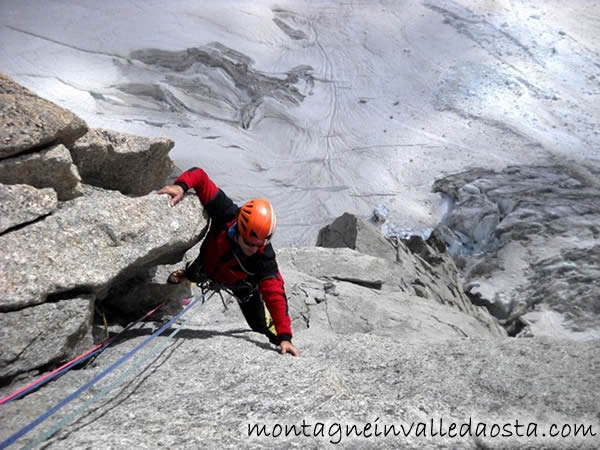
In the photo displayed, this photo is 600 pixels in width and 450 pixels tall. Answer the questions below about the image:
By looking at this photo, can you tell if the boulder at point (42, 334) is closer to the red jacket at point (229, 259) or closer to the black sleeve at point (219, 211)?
the red jacket at point (229, 259)

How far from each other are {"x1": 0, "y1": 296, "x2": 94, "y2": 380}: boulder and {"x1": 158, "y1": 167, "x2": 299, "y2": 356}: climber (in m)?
1.07

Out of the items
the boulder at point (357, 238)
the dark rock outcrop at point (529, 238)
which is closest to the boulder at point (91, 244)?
the boulder at point (357, 238)

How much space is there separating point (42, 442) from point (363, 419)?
1.46 m

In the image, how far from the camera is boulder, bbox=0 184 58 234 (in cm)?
287

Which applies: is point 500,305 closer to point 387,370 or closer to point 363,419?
point 387,370

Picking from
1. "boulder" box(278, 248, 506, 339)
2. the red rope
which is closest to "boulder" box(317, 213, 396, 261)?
"boulder" box(278, 248, 506, 339)

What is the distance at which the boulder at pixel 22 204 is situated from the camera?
2865 mm

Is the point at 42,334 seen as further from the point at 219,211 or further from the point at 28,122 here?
the point at 219,211

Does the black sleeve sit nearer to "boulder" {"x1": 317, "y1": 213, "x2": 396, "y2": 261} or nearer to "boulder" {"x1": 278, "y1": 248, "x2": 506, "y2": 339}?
"boulder" {"x1": 278, "y1": 248, "x2": 506, "y2": 339}

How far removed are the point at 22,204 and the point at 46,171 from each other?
0.36m

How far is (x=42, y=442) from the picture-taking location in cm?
209

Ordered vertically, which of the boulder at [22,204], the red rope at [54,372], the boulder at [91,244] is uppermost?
the boulder at [22,204]

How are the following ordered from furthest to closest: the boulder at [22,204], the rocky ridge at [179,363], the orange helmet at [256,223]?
the orange helmet at [256,223]
the boulder at [22,204]
the rocky ridge at [179,363]

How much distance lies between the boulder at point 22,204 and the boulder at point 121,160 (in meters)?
0.74
